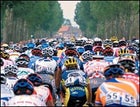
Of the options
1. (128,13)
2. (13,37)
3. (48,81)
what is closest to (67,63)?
(48,81)

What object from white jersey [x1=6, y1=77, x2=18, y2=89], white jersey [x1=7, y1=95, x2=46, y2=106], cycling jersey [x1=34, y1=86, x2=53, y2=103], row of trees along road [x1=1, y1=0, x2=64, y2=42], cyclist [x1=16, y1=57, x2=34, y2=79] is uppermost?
row of trees along road [x1=1, y1=0, x2=64, y2=42]

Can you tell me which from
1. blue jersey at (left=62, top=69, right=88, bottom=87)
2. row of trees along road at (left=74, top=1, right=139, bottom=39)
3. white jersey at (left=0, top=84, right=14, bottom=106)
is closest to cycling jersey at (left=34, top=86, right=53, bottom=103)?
white jersey at (left=0, top=84, right=14, bottom=106)

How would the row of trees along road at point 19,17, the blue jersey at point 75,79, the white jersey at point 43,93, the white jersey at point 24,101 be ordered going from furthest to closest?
the row of trees along road at point 19,17, the blue jersey at point 75,79, the white jersey at point 43,93, the white jersey at point 24,101

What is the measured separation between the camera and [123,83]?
871 centimetres

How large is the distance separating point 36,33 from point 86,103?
103745 millimetres

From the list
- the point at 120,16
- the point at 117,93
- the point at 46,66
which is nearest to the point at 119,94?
the point at 117,93

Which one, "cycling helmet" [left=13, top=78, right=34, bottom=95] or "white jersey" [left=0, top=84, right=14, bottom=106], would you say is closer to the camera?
"cycling helmet" [left=13, top=78, right=34, bottom=95]

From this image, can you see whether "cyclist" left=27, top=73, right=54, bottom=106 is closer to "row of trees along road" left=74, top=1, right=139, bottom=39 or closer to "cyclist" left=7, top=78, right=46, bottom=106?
"cyclist" left=7, top=78, right=46, bottom=106

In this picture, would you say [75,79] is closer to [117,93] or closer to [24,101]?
[117,93]

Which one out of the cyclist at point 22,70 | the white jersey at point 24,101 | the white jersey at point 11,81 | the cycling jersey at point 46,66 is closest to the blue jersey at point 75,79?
the white jersey at point 11,81

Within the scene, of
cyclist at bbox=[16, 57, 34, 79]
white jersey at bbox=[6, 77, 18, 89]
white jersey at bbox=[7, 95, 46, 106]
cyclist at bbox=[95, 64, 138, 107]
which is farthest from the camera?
cyclist at bbox=[16, 57, 34, 79]

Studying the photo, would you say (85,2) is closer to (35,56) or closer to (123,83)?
(35,56)

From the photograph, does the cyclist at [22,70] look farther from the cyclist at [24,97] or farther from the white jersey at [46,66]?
the cyclist at [24,97]

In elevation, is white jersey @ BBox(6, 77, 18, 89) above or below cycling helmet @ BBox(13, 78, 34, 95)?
above
